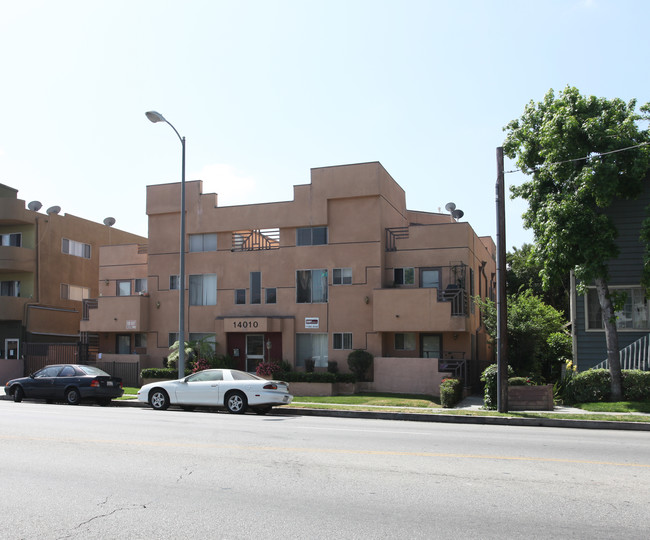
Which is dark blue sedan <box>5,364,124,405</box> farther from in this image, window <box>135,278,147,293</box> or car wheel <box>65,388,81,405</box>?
window <box>135,278,147,293</box>

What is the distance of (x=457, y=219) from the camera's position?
3438cm

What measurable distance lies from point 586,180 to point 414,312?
28.5ft

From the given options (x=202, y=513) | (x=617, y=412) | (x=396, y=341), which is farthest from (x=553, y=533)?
(x=396, y=341)

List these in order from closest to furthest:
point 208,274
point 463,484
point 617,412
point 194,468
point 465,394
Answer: point 463,484, point 194,468, point 617,412, point 465,394, point 208,274

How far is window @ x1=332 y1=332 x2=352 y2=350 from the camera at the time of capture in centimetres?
2747

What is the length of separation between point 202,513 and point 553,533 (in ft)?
11.0

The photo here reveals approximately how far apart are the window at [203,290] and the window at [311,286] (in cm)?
409

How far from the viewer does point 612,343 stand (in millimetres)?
20203

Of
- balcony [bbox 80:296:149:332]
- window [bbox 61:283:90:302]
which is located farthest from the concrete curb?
window [bbox 61:283:90:302]

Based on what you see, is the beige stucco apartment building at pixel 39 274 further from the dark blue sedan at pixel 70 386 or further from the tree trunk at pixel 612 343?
the tree trunk at pixel 612 343

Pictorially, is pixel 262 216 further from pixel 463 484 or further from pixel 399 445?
pixel 463 484

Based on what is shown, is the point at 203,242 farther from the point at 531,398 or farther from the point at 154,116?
the point at 531,398

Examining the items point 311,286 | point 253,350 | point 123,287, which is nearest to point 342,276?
point 311,286

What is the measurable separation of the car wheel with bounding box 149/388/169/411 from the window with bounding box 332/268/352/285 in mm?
10243
